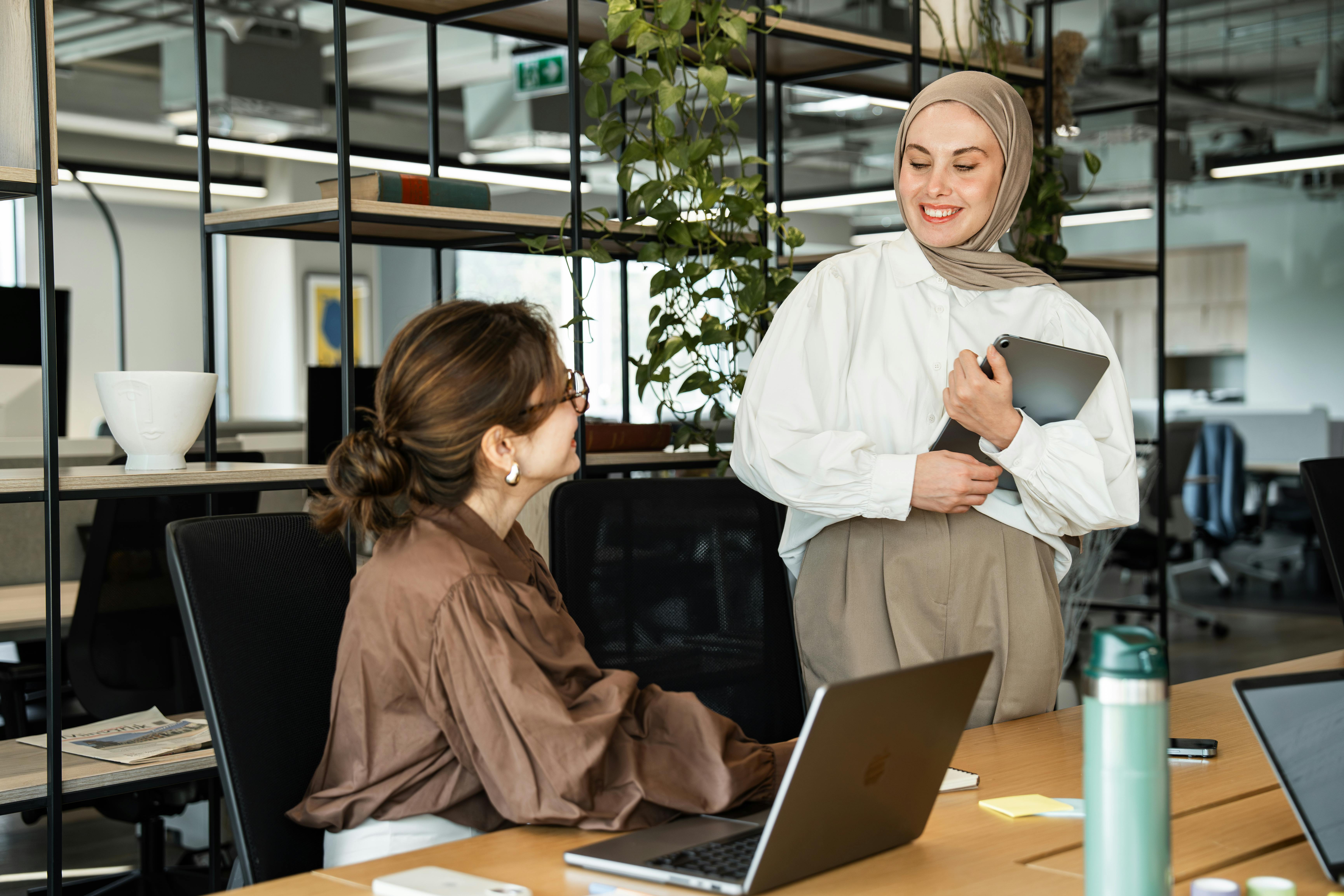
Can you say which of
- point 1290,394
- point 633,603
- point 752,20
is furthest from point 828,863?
point 1290,394

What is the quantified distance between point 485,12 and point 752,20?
56cm

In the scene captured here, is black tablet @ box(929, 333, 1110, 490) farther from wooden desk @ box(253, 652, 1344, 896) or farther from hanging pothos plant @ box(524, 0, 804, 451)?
hanging pothos plant @ box(524, 0, 804, 451)

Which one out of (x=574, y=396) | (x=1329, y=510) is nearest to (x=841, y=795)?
(x=574, y=396)

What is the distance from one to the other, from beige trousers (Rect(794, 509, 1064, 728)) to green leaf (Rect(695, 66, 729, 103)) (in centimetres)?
122

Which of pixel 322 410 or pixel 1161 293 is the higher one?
pixel 1161 293

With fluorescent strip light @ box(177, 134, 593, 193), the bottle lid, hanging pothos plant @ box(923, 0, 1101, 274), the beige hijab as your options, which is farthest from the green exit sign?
the bottle lid

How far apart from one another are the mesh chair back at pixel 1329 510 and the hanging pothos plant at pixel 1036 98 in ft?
4.57

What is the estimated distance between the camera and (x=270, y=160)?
10.6 meters

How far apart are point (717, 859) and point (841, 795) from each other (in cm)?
13

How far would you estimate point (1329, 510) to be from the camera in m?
2.09

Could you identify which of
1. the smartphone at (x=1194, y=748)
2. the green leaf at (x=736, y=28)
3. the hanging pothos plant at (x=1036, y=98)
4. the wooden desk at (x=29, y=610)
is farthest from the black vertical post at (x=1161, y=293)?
the wooden desk at (x=29, y=610)

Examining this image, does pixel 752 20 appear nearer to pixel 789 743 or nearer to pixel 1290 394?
pixel 789 743

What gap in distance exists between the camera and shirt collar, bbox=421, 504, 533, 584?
135 cm

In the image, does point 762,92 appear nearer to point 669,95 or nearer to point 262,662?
point 669,95
